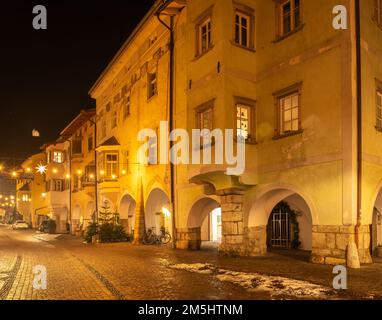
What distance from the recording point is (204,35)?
61.6ft

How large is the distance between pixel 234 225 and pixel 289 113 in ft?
15.4

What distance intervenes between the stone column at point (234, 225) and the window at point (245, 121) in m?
2.35

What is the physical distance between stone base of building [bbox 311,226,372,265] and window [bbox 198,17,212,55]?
846cm

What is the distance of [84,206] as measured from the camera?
40.0 m

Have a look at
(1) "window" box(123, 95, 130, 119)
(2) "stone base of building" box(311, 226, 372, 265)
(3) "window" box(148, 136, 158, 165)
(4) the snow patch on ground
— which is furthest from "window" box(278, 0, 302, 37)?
(1) "window" box(123, 95, 130, 119)

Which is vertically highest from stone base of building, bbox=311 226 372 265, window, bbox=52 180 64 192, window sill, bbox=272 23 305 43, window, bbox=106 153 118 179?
window sill, bbox=272 23 305 43

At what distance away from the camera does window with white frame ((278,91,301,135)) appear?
52.6 feet

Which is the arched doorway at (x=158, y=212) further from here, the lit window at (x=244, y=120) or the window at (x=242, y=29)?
the window at (x=242, y=29)

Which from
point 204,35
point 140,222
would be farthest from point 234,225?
point 140,222

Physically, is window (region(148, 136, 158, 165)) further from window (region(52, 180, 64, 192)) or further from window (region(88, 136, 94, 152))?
window (region(52, 180, 64, 192))

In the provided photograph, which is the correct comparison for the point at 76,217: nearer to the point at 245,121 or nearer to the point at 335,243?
the point at 245,121

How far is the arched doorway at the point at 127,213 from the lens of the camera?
1220 inches

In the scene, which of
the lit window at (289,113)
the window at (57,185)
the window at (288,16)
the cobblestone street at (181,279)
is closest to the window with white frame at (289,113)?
the lit window at (289,113)

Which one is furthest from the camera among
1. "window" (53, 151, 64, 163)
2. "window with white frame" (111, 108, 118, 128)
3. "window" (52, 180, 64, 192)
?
"window" (52, 180, 64, 192)
